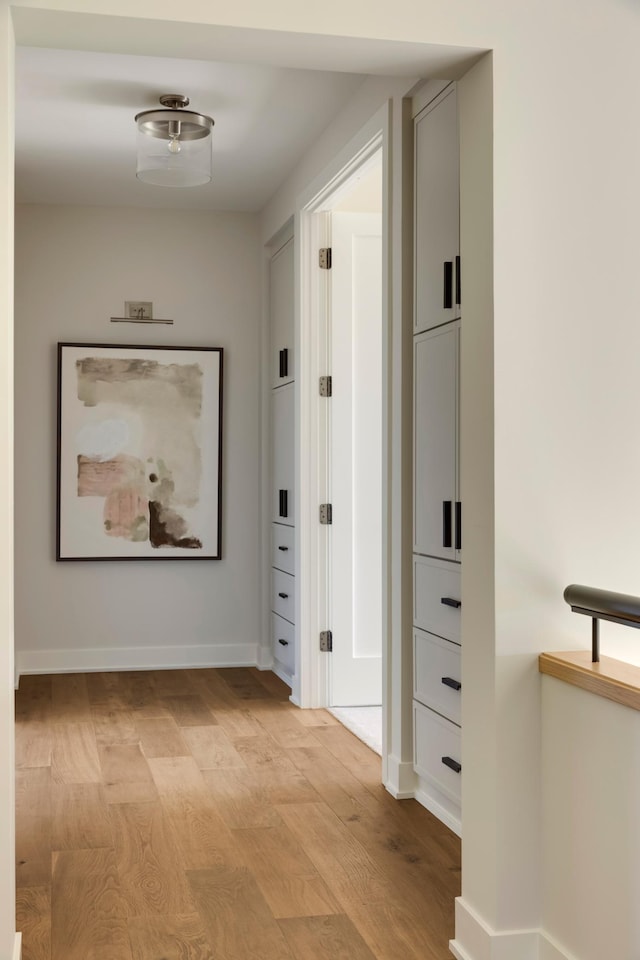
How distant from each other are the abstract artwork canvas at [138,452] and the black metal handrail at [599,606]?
3.89 m

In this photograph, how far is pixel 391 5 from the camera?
2.30m

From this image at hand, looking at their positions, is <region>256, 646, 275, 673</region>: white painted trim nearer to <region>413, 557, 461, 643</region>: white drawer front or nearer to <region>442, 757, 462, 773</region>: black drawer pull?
<region>413, 557, 461, 643</region>: white drawer front

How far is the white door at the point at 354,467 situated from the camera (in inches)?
198

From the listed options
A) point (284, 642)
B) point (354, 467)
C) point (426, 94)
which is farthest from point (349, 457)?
point (426, 94)

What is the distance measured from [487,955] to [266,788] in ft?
5.07

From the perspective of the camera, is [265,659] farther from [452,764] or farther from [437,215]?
[437,215]

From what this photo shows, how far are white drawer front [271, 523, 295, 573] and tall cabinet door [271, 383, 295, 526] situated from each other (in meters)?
0.05

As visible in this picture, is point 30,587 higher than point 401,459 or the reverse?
the reverse

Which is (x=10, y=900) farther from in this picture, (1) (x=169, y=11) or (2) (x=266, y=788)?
(1) (x=169, y=11)

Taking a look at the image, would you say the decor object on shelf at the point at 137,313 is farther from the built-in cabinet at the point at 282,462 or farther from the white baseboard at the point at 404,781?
the white baseboard at the point at 404,781

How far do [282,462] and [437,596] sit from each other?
2.42m

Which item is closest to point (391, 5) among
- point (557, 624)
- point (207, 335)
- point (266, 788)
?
point (557, 624)

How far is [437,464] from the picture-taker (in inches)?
131

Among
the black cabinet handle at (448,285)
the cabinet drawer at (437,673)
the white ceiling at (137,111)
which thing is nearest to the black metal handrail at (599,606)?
the cabinet drawer at (437,673)
